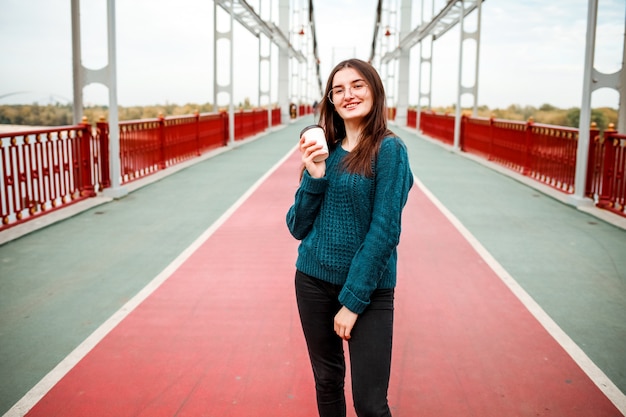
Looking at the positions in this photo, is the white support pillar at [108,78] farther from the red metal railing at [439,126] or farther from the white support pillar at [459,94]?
the red metal railing at [439,126]

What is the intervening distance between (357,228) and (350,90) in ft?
1.70

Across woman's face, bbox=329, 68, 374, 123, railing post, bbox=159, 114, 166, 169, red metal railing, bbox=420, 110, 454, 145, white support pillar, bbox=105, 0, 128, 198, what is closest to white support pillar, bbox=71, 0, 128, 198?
white support pillar, bbox=105, 0, 128, 198

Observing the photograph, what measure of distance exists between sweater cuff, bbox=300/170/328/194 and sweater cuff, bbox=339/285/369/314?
0.36m

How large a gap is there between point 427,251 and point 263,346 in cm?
313

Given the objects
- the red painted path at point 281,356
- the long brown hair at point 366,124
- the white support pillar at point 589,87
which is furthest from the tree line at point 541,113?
the long brown hair at point 366,124

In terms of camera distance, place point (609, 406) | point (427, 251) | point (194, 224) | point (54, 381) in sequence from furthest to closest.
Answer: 1. point (194, 224)
2. point (427, 251)
3. point (54, 381)
4. point (609, 406)

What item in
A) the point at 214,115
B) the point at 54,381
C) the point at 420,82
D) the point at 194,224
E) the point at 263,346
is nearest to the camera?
the point at 54,381

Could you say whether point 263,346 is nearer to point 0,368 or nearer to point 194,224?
point 0,368

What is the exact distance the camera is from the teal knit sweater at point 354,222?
6.91ft

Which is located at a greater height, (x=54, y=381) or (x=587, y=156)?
(x=587, y=156)

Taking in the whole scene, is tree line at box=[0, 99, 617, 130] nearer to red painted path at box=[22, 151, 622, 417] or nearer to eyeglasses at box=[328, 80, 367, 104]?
red painted path at box=[22, 151, 622, 417]

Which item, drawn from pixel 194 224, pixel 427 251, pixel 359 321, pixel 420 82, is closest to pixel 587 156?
pixel 427 251

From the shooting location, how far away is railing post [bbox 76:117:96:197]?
31.0ft

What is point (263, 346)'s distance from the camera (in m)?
4.03
